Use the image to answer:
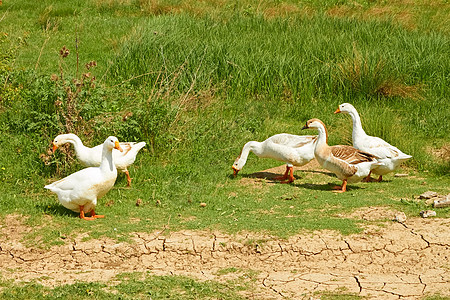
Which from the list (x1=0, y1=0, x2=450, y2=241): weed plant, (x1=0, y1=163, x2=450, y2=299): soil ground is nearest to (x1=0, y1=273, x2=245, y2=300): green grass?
(x1=0, y1=163, x2=450, y2=299): soil ground

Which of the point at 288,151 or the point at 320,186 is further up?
the point at 288,151

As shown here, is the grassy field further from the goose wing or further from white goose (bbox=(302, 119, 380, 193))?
the goose wing

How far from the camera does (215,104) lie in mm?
12219

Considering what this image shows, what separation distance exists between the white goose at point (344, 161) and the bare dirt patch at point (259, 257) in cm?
187

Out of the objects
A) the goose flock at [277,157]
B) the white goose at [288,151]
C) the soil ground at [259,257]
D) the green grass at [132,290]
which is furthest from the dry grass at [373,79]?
the green grass at [132,290]

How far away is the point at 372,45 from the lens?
47.2ft

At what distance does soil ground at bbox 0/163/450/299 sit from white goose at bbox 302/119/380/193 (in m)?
1.81

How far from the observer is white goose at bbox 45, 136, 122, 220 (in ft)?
24.4

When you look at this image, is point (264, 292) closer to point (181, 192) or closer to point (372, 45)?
point (181, 192)

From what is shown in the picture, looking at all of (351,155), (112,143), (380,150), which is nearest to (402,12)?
(380,150)

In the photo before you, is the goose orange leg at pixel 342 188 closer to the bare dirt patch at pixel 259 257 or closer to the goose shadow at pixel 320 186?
the goose shadow at pixel 320 186

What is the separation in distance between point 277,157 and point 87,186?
3.39 metres

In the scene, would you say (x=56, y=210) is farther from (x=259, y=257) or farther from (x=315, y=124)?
(x=315, y=124)

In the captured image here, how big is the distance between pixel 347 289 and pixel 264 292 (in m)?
0.77
